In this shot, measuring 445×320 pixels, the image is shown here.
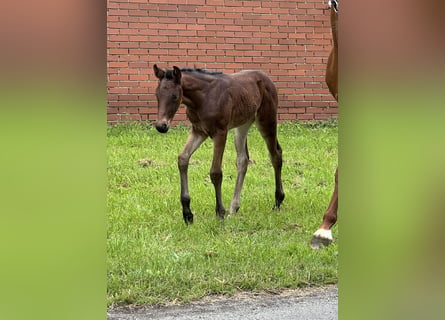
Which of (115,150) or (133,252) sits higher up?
(115,150)

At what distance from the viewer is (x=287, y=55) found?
396 inches

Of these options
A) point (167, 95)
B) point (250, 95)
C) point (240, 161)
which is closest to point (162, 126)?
point (167, 95)

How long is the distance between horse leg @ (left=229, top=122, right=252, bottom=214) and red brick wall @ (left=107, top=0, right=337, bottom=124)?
3376 millimetres

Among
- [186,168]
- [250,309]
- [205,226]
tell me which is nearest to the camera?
[250,309]

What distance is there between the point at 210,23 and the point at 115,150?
9.57 ft

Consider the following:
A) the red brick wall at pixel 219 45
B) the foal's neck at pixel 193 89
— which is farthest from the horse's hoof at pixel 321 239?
the red brick wall at pixel 219 45

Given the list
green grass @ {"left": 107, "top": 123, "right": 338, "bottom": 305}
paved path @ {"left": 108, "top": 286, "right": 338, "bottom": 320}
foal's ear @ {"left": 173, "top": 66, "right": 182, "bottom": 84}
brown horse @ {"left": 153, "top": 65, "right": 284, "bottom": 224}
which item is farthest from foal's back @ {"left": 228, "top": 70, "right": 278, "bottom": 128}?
paved path @ {"left": 108, "top": 286, "right": 338, "bottom": 320}

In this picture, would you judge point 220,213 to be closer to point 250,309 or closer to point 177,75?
point 177,75

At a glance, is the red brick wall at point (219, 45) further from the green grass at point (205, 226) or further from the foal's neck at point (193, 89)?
the foal's neck at point (193, 89)

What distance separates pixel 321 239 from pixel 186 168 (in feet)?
4.89

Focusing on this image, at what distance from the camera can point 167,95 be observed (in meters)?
4.98
